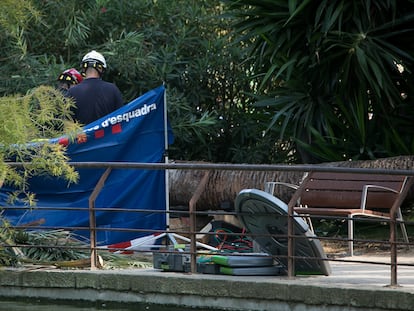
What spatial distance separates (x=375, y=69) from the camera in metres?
12.5

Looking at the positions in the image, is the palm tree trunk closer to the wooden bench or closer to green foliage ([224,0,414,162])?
green foliage ([224,0,414,162])

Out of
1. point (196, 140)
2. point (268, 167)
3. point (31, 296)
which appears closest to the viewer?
A: point (268, 167)

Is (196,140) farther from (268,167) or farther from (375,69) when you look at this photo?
(268,167)

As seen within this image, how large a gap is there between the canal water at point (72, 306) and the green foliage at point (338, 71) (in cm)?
445

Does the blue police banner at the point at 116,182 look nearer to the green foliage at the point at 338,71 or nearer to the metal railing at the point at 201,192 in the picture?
the metal railing at the point at 201,192

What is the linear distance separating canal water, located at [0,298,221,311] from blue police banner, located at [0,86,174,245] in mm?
1086

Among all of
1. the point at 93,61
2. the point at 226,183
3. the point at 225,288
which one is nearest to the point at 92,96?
the point at 93,61

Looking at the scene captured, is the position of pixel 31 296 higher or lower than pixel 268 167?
lower

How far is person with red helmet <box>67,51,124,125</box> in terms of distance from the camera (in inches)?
433

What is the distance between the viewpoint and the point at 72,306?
9109 mm

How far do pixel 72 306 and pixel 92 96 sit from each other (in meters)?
2.52

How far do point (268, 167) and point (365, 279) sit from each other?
1.06 m

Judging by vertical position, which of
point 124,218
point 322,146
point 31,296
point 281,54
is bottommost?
point 31,296

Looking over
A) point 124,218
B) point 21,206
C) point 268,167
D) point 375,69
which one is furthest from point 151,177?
point 375,69
